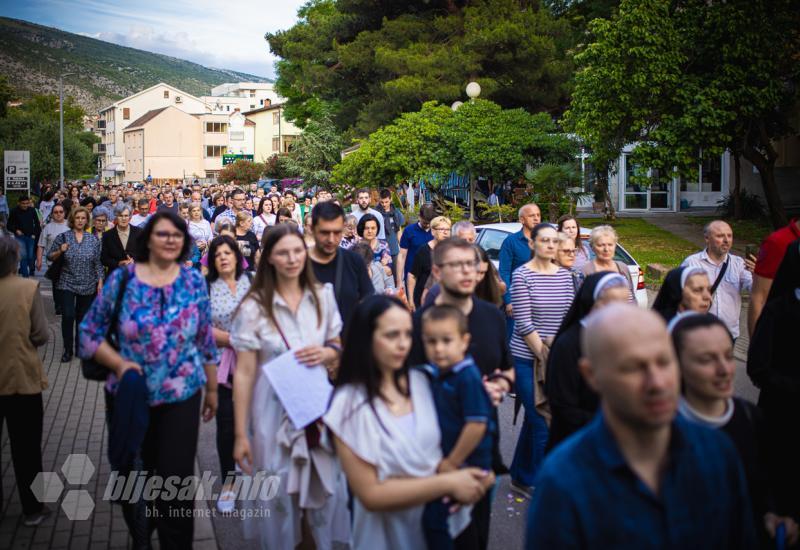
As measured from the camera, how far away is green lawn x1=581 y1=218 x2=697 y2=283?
2059 centimetres

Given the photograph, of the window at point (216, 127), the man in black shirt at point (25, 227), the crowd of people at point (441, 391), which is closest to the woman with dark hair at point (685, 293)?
the crowd of people at point (441, 391)

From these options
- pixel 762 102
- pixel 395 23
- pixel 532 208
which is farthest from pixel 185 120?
pixel 532 208

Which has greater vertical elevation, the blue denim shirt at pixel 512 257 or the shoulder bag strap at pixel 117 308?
the blue denim shirt at pixel 512 257

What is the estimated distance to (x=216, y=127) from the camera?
117 meters

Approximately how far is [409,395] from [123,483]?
2326mm

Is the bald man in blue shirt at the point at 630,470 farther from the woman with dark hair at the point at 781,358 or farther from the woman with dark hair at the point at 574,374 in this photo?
the woman with dark hair at the point at 574,374

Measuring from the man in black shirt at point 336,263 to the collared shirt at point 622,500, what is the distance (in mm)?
3380

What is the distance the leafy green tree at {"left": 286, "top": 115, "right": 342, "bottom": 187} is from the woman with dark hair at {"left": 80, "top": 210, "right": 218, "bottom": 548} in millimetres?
46675

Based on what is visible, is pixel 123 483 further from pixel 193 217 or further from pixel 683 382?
pixel 193 217

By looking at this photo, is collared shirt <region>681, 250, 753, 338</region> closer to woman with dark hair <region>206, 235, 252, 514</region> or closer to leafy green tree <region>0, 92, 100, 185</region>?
woman with dark hair <region>206, 235, 252, 514</region>

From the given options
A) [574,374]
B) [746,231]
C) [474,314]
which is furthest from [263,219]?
[746,231]

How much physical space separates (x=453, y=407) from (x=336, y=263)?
7.84 ft

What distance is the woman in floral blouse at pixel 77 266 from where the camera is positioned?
10836 mm

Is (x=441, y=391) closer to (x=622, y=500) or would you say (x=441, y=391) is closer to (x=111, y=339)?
(x=622, y=500)
